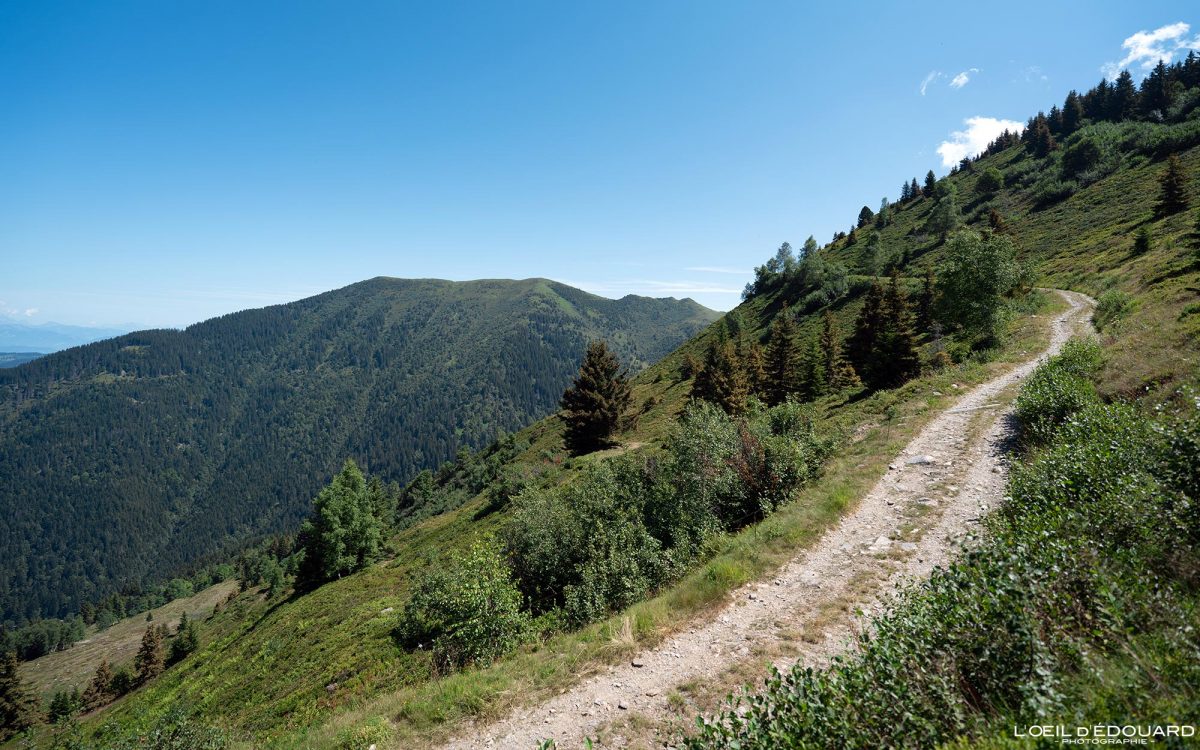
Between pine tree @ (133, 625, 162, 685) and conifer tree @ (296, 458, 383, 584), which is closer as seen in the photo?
conifer tree @ (296, 458, 383, 584)

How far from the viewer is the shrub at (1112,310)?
25.9 m

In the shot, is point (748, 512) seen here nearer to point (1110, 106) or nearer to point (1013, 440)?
point (1013, 440)

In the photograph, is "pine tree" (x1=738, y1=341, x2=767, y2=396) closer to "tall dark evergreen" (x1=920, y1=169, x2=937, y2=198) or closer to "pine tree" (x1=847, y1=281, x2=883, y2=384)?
"pine tree" (x1=847, y1=281, x2=883, y2=384)

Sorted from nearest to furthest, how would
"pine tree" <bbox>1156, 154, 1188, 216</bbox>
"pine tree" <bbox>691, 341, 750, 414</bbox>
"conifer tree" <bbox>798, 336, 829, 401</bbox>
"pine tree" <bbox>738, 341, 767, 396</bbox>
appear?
"pine tree" <bbox>691, 341, 750, 414</bbox>
"conifer tree" <bbox>798, 336, 829, 401</bbox>
"pine tree" <bbox>738, 341, 767, 396</bbox>
"pine tree" <bbox>1156, 154, 1188, 216</bbox>

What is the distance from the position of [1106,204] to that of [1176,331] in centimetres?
9772

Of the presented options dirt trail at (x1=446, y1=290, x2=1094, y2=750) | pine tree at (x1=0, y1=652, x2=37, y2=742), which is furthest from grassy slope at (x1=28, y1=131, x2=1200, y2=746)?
pine tree at (x1=0, y1=652, x2=37, y2=742)

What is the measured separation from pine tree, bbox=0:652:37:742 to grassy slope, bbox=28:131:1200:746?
35.9m

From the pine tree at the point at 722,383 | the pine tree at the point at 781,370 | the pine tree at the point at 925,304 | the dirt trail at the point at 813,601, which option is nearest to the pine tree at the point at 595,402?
the pine tree at the point at 722,383

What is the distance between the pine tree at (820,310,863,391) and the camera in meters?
43.2

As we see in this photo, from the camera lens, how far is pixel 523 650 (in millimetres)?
11453

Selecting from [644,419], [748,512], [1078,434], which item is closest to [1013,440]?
[1078,434]

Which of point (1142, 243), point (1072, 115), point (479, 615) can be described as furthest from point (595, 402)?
point (1072, 115)

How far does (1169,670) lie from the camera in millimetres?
3658

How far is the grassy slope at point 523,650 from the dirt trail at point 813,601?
590 millimetres
